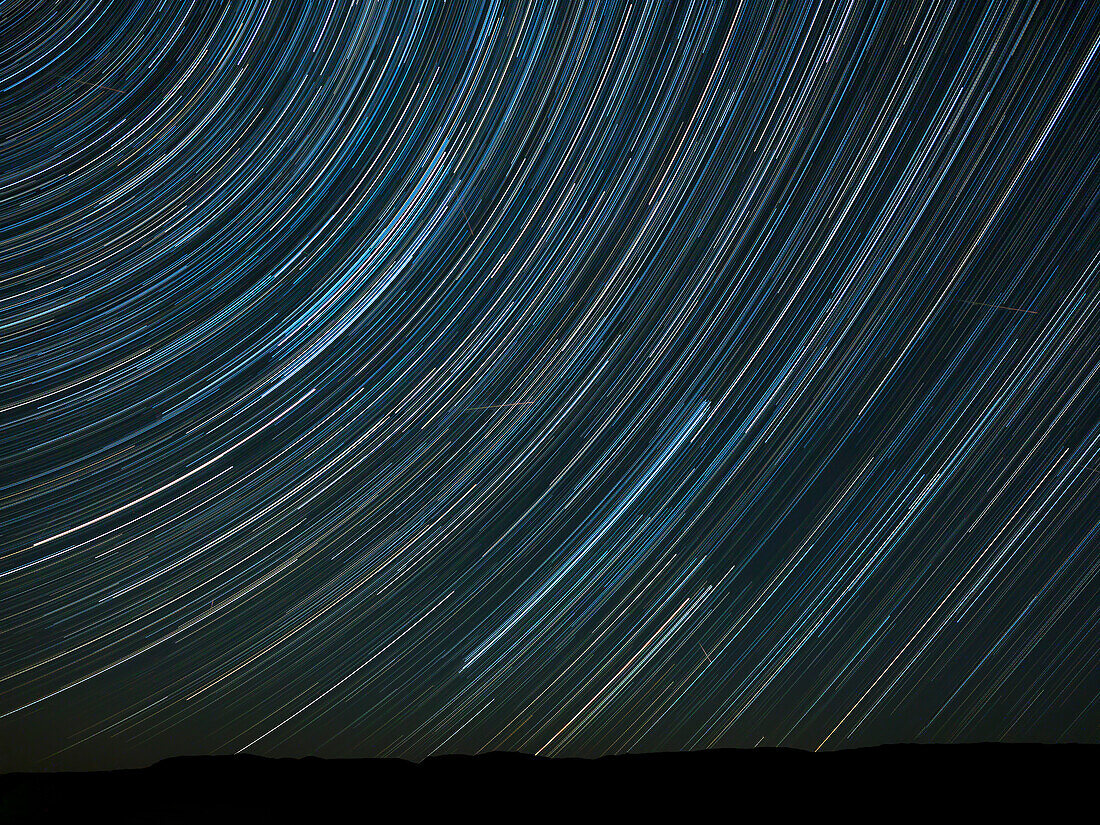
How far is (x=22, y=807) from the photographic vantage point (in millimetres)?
2316

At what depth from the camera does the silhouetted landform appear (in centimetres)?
235

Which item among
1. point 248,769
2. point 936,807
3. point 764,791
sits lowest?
point 248,769

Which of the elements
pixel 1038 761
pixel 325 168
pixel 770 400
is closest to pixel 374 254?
pixel 325 168

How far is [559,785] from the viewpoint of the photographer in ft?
8.93

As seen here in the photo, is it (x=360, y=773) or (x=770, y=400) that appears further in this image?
(x=770, y=400)

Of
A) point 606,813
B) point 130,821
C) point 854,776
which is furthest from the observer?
point 854,776

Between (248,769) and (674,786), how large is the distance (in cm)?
163

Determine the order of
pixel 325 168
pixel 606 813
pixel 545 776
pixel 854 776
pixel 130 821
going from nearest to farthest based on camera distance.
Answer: pixel 130 821 < pixel 606 813 < pixel 854 776 < pixel 545 776 < pixel 325 168

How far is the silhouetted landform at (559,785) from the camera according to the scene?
235 centimetres

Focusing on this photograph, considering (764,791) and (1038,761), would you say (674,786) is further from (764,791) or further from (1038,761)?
(1038,761)

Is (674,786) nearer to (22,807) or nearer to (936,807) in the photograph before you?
(936,807)

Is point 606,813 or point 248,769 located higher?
point 606,813

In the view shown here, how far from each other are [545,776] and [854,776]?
3.68ft

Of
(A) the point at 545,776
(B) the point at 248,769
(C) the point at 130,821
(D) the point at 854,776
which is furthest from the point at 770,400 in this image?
(C) the point at 130,821
